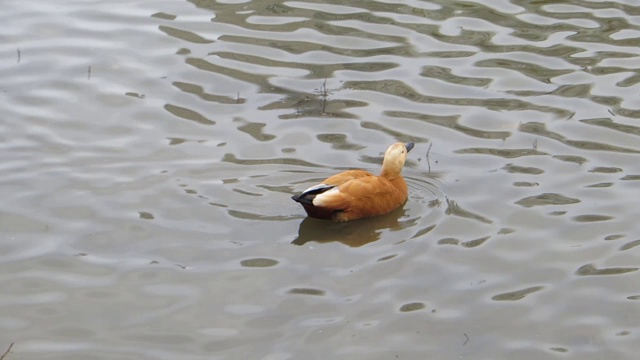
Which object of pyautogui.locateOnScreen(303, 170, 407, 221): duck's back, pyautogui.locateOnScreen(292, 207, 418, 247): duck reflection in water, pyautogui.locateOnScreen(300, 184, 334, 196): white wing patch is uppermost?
pyautogui.locateOnScreen(300, 184, 334, 196): white wing patch

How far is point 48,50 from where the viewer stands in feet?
35.8

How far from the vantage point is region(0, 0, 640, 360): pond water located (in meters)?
6.86

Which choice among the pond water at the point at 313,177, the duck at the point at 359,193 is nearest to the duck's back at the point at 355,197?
the duck at the point at 359,193

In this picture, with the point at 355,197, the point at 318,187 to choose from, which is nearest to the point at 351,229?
the point at 355,197

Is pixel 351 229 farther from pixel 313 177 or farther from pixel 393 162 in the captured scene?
pixel 313 177

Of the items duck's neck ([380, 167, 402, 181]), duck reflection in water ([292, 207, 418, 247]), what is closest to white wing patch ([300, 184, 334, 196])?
duck reflection in water ([292, 207, 418, 247])

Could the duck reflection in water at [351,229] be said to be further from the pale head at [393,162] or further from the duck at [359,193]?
the pale head at [393,162]

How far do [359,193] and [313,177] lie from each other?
714 mm

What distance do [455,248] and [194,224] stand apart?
180cm

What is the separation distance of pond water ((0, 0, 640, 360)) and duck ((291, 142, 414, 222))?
110 mm

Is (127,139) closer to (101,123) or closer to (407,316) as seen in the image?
(101,123)

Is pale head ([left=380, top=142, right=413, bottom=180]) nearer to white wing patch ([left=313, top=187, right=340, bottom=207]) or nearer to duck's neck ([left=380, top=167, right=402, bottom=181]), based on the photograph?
duck's neck ([left=380, top=167, right=402, bottom=181])

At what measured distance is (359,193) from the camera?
807 centimetres

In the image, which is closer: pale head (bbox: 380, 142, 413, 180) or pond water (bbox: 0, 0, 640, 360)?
pond water (bbox: 0, 0, 640, 360)
